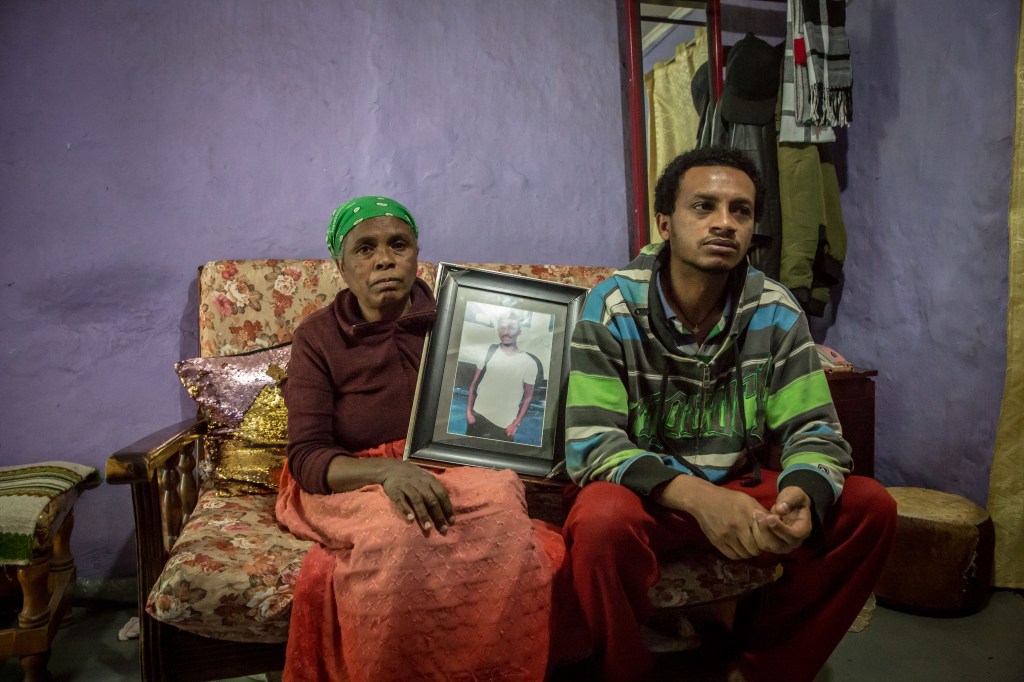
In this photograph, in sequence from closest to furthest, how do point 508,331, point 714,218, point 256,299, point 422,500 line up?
point 422,500, point 714,218, point 508,331, point 256,299

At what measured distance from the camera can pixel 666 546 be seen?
1.42 m

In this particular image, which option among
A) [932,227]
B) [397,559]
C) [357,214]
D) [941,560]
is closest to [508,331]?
[357,214]

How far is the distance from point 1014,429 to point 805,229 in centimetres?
101

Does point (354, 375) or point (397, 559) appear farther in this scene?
point (354, 375)

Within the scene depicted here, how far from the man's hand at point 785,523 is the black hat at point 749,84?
1729 millimetres

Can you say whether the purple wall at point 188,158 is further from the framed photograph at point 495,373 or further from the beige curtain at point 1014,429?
the beige curtain at point 1014,429

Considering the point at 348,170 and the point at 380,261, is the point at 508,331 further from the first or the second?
the point at 348,170

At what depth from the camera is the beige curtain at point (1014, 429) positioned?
215cm

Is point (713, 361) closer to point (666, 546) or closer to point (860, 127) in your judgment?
point (666, 546)

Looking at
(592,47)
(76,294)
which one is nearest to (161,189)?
(76,294)

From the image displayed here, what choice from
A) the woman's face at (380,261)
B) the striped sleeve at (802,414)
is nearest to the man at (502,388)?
the woman's face at (380,261)

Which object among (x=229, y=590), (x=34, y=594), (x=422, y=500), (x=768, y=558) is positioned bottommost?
(x=34, y=594)

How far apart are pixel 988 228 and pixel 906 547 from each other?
1.19m

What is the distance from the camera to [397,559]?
4.01 feet
